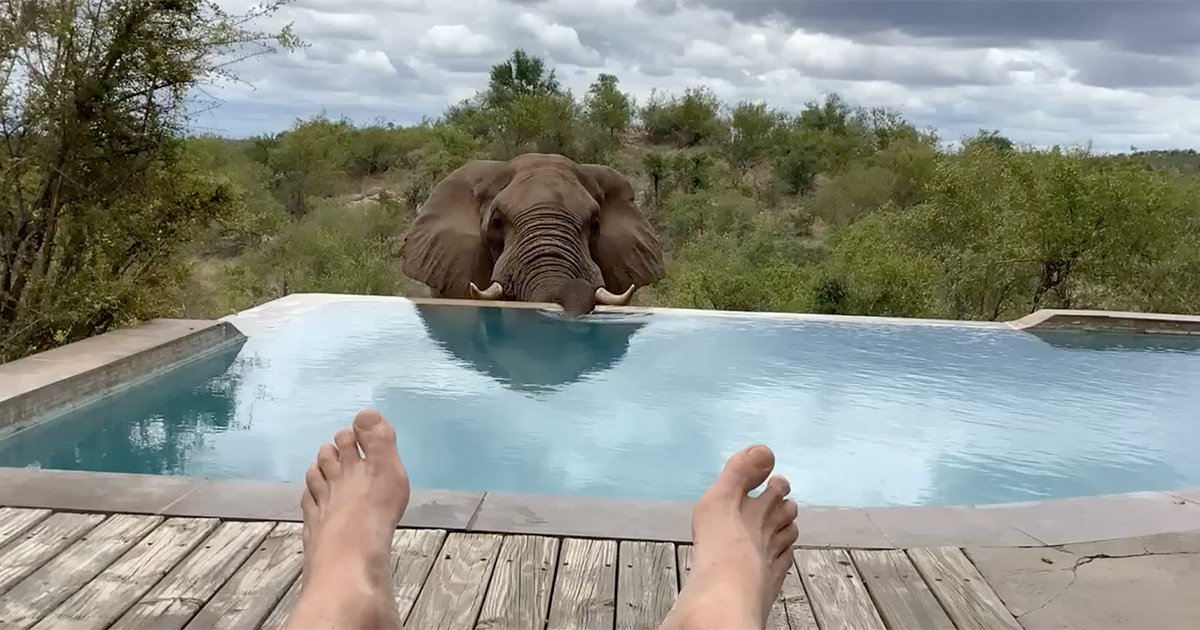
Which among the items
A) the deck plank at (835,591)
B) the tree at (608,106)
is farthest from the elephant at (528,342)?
the tree at (608,106)

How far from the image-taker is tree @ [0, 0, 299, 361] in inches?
187

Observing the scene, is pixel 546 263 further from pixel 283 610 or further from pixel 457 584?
pixel 283 610

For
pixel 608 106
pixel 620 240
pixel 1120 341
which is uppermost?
pixel 608 106

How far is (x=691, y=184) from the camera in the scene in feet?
67.3

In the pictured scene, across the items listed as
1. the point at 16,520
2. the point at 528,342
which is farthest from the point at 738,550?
the point at 528,342

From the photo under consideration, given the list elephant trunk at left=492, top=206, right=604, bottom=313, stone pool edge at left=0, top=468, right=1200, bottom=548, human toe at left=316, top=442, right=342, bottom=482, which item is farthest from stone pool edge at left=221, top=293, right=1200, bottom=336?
human toe at left=316, top=442, right=342, bottom=482

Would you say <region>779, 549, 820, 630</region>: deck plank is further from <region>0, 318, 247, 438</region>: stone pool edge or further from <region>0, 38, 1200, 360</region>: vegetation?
<region>0, 38, 1200, 360</region>: vegetation

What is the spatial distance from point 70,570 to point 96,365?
2381mm

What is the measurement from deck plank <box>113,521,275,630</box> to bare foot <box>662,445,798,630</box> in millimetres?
962

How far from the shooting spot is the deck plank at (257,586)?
1870 mm

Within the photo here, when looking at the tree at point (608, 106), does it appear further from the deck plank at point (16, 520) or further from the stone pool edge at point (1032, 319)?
the deck plank at point (16, 520)

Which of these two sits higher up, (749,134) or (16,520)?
(749,134)

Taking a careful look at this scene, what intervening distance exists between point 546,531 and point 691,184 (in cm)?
1858

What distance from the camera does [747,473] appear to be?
1955mm
